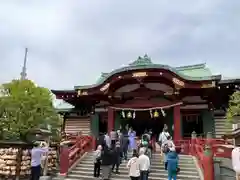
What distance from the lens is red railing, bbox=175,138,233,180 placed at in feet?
33.6

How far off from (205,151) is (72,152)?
22.1ft

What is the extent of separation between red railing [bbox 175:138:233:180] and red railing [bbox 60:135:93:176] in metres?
5.28

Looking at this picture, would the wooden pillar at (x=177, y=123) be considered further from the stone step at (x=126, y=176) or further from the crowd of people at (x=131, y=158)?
the stone step at (x=126, y=176)

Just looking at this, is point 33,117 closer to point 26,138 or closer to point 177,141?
point 26,138

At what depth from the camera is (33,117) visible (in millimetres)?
15047

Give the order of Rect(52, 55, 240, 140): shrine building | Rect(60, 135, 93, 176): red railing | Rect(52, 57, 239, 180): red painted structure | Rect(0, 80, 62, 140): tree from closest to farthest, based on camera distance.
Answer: Rect(60, 135, 93, 176): red railing, Rect(0, 80, 62, 140): tree, Rect(52, 57, 239, 180): red painted structure, Rect(52, 55, 240, 140): shrine building

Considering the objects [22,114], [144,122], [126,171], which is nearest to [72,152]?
[126,171]

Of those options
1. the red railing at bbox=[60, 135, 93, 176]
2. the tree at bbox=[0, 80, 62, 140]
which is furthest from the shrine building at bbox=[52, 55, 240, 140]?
the tree at bbox=[0, 80, 62, 140]

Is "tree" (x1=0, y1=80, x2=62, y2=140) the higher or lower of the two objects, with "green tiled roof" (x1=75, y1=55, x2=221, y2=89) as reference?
lower

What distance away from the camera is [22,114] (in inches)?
588

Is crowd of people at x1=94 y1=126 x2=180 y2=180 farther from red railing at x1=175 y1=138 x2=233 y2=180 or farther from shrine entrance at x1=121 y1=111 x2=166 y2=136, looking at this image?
shrine entrance at x1=121 y1=111 x2=166 y2=136

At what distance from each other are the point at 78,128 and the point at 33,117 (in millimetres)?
6233

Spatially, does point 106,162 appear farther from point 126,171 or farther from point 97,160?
point 126,171

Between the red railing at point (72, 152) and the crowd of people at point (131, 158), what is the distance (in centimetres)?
176
